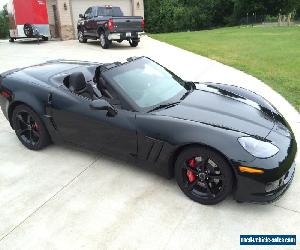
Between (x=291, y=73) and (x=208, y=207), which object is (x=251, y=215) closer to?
(x=208, y=207)

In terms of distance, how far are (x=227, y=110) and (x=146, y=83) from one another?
1.09 meters

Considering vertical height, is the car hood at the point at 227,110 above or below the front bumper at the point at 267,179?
above

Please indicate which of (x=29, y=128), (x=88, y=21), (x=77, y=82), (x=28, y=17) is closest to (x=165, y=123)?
(x=77, y=82)

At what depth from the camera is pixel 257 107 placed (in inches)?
175

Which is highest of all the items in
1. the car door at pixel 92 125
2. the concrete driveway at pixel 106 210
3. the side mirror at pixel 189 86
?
the side mirror at pixel 189 86

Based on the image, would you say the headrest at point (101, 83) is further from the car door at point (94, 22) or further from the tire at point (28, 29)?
the tire at point (28, 29)

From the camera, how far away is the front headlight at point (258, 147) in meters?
3.41

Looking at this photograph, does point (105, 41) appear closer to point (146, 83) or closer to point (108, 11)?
point (108, 11)

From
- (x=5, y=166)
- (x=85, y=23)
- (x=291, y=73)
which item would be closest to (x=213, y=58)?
→ (x=291, y=73)

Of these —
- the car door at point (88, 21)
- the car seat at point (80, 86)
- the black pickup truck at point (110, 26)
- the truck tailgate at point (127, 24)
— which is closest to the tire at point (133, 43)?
the black pickup truck at point (110, 26)

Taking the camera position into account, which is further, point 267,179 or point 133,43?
point 133,43

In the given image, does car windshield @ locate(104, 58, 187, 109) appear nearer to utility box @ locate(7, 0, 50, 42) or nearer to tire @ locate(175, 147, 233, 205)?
tire @ locate(175, 147, 233, 205)

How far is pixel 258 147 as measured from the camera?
3.48 metres

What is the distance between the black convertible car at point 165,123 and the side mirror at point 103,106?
0.04ft
